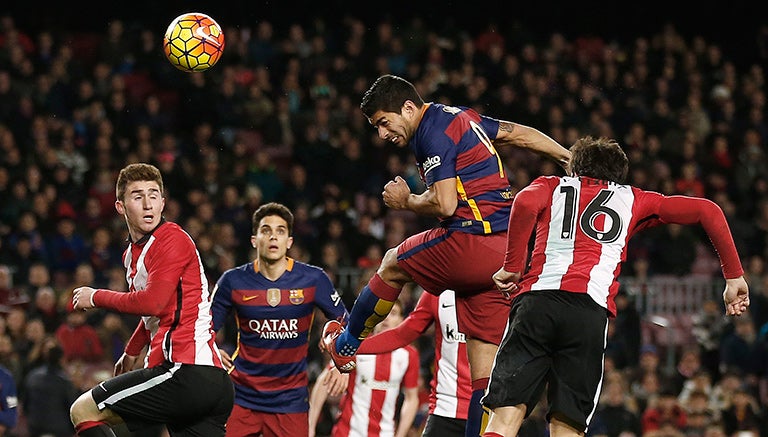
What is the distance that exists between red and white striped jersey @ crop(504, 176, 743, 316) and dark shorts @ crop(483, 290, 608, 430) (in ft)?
0.32

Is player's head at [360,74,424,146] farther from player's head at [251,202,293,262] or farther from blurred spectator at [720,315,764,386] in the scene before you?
blurred spectator at [720,315,764,386]

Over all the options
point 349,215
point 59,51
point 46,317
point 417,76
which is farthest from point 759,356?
point 59,51

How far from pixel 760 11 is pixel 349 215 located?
38.5 ft

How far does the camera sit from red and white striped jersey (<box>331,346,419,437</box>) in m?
9.10

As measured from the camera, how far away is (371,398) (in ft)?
30.1

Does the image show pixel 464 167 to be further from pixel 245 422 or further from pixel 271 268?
pixel 245 422

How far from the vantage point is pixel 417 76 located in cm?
1780

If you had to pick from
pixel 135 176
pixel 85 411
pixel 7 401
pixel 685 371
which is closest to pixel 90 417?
pixel 85 411

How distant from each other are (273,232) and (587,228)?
2.93 meters

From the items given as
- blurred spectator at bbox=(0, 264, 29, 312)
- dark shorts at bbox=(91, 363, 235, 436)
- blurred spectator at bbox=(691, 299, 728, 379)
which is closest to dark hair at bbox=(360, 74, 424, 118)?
dark shorts at bbox=(91, 363, 235, 436)

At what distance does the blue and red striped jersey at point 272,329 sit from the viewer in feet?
27.3

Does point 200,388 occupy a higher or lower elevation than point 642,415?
higher

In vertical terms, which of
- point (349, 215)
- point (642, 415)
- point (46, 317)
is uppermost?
point (349, 215)

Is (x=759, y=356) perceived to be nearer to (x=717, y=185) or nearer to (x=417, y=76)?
(x=717, y=185)
